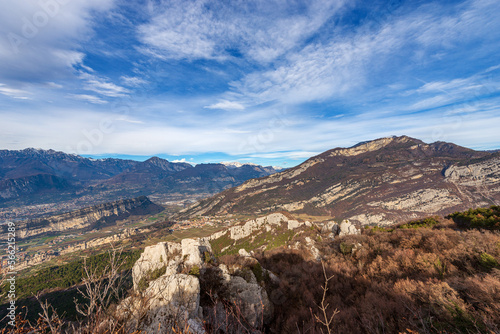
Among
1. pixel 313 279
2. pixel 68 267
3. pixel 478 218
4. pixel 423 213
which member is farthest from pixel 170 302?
pixel 423 213

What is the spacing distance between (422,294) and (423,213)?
23937cm

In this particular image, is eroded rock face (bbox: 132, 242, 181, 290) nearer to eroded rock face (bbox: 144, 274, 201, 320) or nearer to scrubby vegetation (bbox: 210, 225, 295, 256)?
eroded rock face (bbox: 144, 274, 201, 320)

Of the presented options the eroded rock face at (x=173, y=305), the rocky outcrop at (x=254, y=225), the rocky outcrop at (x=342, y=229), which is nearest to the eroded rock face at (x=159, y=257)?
the eroded rock face at (x=173, y=305)

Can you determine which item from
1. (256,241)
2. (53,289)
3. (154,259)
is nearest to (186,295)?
(154,259)

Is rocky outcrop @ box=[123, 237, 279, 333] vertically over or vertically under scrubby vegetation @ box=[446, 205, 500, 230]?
under

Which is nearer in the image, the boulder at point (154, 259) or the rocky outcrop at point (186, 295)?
the rocky outcrop at point (186, 295)

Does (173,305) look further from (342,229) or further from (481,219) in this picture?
(342,229)

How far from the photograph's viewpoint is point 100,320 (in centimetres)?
652

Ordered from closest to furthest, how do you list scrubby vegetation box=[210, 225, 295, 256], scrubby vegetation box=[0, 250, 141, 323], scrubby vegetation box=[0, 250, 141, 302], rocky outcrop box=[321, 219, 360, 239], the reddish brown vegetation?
the reddish brown vegetation
rocky outcrop box=[321, 219, 360, 239]
scrubby vegetation box=[0, 250, 141, 323]
scrubby vegetation box=[0, 250, 141, 302]
scrubby vegetation box=[210, 225, 295, 256]

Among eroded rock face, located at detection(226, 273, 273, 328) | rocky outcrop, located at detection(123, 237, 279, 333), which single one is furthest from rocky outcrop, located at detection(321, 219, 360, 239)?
eroded rock face, located at detection(226, 273, 273, 328)

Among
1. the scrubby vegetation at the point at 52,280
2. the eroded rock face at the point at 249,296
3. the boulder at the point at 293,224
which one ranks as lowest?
the scrubby vegetation at the point at 52,280

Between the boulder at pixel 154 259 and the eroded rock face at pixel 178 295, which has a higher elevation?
the eroded rock face at pixel 178 295

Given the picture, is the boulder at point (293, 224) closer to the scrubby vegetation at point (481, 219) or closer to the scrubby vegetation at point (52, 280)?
the scrubby vegetation at point (481, 219)

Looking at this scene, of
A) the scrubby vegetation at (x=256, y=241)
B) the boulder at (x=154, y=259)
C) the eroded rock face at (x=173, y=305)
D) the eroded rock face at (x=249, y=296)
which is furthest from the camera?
the scrubby vegetation at (x=256, y=241)
